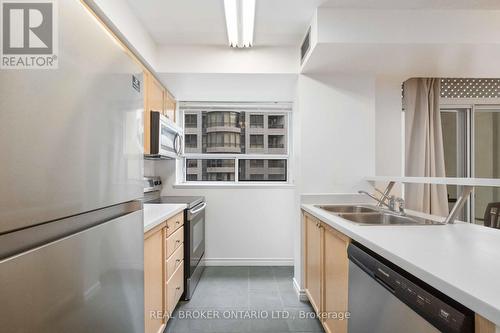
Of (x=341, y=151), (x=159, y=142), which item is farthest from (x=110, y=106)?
(x=341, y=151)

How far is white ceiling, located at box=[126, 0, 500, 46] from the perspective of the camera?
190 cm

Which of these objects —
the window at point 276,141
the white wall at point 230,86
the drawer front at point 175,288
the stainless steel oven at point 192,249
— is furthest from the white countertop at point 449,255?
the window at point 276,141

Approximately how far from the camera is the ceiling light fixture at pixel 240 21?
1.84m

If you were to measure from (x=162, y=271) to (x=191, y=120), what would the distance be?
2.32m

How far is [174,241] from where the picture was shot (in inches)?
82.8

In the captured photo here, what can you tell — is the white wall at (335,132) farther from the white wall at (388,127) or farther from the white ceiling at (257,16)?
Result: the white ceiling at (257,16)

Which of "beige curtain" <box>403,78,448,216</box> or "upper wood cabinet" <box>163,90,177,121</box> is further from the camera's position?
"upper wood cabinet" <box>163,90,177,121</box>

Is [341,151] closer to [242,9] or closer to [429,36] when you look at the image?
[429,36]

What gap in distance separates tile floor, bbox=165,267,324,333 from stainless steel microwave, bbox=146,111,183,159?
56.0 inches

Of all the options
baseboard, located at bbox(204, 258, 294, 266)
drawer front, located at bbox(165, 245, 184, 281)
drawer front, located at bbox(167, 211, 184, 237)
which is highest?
drawer front, located at bbox(167, 211, 184, 237)

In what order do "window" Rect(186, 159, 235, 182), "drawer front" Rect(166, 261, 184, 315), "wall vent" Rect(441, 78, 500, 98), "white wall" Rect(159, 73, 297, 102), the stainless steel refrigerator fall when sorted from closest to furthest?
the stainless steel refrigerator, "drawer front" Rect(166, 261, 184, 315), "white wall" Rect(159, 73, 297, 102), "wall vent" Rect(441, 78, 500, 98), "window" Rect(186, 159, 235, 182)

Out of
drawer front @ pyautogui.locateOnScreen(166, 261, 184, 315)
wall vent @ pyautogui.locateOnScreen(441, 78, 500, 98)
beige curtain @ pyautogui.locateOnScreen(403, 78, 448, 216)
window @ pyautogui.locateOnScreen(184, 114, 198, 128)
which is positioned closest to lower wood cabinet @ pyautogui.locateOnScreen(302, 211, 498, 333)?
drawer front @ pyautogui.locateOnScreen(166, 261, 184, 315)

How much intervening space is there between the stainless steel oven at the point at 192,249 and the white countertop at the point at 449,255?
142 cm

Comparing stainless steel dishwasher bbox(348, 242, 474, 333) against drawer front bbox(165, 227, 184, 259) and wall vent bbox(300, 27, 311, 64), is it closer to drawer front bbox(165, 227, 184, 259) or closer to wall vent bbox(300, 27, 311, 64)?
drawer front bbox(165, 227, 184, 259)
